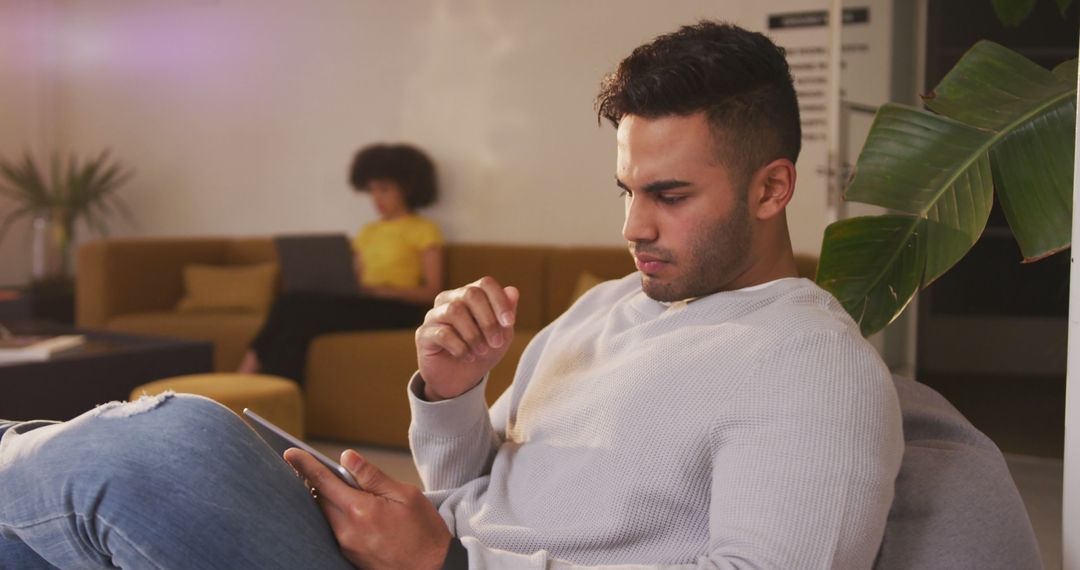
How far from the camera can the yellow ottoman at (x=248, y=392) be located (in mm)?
3147

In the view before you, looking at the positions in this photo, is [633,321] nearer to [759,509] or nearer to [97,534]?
[759,509]

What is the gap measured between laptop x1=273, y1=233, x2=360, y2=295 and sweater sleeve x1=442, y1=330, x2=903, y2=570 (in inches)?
152

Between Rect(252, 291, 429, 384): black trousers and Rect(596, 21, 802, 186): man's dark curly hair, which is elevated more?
Rect(596, 21, 802, 186): man's dark curly hair

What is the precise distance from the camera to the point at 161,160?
629cm

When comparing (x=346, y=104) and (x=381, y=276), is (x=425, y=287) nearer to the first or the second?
(x=381, y=276)

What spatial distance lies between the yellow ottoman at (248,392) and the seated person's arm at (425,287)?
1233mm

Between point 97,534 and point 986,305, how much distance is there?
212 inches

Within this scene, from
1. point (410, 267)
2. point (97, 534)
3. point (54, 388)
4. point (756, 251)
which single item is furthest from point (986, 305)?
point (97, 534)

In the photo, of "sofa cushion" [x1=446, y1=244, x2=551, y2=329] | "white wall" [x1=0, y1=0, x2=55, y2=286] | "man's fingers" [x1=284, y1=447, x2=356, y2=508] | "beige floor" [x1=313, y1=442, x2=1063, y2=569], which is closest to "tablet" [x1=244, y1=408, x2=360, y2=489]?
"man's fingers" [x1=284, y1=447, x2=356, y2=508]

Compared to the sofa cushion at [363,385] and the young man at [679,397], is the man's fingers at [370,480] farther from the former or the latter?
the sofa cushion at [363,385]

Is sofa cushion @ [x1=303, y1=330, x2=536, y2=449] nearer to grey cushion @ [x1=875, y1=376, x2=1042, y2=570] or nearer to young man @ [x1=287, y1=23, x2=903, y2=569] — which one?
young man @ [x1=287, y1=23, x2=903, y2=569]

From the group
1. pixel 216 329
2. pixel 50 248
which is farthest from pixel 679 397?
pixel 50 248

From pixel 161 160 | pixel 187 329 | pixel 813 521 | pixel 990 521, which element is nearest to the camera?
pixel 813 521

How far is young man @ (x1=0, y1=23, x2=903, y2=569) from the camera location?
96 cm
